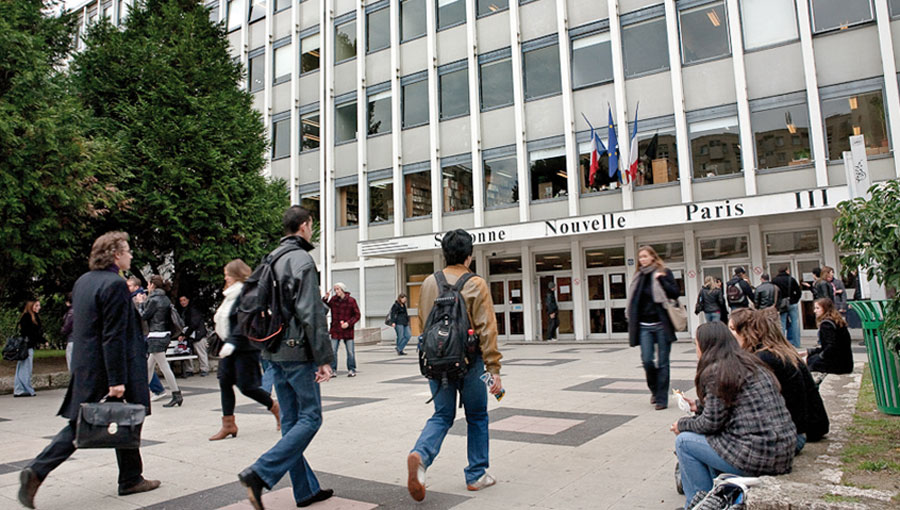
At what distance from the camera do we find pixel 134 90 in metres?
14.5

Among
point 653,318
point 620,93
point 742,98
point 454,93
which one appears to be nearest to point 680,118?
point 742,98

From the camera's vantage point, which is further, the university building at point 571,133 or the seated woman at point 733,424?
the university building at point 571,133

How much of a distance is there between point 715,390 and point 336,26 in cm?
2685

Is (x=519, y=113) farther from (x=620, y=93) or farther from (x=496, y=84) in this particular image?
(x=620, y=93)

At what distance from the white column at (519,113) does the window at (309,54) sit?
31.8 feet

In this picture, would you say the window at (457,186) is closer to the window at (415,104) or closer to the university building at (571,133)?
the university building at (571,133)

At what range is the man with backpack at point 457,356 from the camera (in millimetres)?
4094

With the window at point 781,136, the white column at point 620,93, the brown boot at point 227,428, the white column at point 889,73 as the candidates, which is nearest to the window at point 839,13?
the white column at point 889,73

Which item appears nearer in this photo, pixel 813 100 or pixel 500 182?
pixel 813 100

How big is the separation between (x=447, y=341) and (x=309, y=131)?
25.1 meters

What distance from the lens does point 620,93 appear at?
65.8 ft

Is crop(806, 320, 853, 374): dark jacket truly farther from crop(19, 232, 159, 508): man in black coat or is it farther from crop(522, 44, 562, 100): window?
crop(522, 44, 562, 100): window

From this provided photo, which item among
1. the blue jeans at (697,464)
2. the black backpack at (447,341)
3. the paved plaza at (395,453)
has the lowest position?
the paved plaza at (395,453)

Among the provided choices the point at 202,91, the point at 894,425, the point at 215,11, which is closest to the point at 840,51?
the point at 894,425
